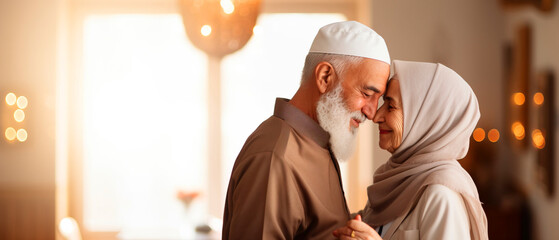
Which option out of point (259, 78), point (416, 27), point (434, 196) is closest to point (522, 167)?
point (416, 27)

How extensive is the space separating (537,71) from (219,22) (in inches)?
101

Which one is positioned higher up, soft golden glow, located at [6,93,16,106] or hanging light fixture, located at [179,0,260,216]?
hanging light fixture, located at [179,0,260,216]

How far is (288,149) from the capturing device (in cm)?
172

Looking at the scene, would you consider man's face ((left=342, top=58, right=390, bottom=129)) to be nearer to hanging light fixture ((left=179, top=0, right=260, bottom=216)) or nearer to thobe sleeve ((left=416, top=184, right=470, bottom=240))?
thobe sleeve ((left=416, top=184, right=470, bottom=240))

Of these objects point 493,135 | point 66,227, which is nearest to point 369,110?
point 66,227

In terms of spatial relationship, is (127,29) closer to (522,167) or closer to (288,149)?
(522,167)

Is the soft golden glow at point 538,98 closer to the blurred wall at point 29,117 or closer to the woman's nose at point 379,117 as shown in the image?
the woman's nose at point 379,117

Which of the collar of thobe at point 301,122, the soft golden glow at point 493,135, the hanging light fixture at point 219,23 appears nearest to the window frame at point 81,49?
the soft golden glow at point 493,135

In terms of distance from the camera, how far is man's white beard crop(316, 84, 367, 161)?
Answer: 5.89 feet

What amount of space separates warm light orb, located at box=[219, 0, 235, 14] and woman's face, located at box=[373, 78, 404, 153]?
1552 millimetres

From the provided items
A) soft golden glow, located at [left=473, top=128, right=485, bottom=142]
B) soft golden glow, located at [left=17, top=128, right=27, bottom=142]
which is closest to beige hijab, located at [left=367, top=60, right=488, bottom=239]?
soft golden glow, located at [left=473, top=128, right=485, bottom=142]

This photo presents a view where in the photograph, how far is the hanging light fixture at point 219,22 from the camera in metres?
3.27

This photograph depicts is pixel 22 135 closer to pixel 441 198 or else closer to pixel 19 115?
pixel 19 115

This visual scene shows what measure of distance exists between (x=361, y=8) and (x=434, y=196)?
406 cm
